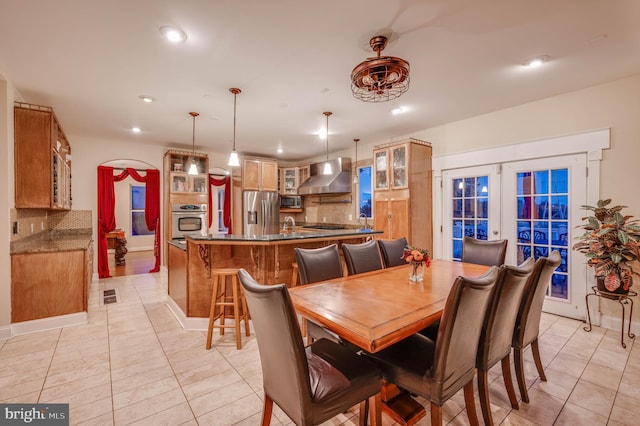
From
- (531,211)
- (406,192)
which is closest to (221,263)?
(406,192)

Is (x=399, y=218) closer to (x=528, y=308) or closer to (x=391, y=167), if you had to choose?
(x=391, y=167)

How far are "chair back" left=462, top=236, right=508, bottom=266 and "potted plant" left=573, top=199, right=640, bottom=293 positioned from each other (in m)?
0.82

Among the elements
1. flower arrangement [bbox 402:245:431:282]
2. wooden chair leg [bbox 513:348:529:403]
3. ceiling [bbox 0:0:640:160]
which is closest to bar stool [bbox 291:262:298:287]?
flower arrangement [bbox 402:245:431:282]

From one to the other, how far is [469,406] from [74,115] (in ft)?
18.3

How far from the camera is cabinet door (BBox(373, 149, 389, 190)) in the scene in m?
4.98

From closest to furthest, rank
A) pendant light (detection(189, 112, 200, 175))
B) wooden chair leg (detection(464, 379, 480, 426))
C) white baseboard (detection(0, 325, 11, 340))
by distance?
wooden chair leg (detection(464, 379, 480, 426))
white baseboard (detection(0, 325, 11, 340))
pendant light (detection(189, 112, 200, 175))

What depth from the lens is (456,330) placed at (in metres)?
1.44

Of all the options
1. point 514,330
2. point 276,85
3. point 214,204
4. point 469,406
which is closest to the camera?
point 469,406

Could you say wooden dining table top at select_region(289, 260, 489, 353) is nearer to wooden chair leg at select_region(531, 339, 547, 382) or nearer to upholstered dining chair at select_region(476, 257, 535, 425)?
upholstered dining chair at select_region(476, 257, 535, 425)

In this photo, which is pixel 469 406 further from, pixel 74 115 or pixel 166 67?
pixel 74 115

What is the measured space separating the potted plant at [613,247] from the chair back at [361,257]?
2.17m

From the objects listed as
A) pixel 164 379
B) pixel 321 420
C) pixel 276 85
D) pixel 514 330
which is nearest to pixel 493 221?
pixel 514 330

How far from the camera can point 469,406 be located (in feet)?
5.46

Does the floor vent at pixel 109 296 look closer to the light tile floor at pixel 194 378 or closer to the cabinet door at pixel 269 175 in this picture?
the light tile floor at pixel 194 378
